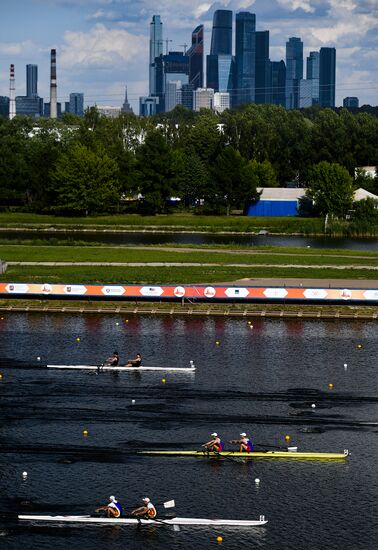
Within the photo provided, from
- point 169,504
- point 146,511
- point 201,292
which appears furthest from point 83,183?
point 146,511

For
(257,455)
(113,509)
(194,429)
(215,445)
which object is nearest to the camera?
(113,509)

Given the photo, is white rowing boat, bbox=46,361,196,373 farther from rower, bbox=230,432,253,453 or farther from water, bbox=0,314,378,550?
rower, bbox=230,432,253,453

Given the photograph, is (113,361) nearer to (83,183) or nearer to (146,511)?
(146,511)

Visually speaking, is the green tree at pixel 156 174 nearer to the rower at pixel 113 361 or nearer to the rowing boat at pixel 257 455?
the rower at pixel 113 361

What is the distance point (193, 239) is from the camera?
505 feet

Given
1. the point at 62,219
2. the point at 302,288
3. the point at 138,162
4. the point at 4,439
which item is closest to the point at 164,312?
the point at 302,288

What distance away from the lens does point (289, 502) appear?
160 ft

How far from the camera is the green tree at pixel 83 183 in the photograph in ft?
600

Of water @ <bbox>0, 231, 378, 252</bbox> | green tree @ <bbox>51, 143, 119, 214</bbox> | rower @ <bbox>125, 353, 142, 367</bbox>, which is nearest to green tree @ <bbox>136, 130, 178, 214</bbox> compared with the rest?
green tree @ <bbox>51, 143, 119, 214</bbox>

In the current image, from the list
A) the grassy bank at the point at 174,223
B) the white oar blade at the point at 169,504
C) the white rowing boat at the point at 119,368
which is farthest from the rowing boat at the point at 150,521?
the grassy bank at the point at 174,223

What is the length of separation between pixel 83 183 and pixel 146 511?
140 metres

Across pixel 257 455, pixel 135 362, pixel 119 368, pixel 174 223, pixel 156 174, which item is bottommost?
pixel 257 455

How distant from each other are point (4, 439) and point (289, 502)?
1638 cm

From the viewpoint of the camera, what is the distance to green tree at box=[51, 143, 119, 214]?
600ft
